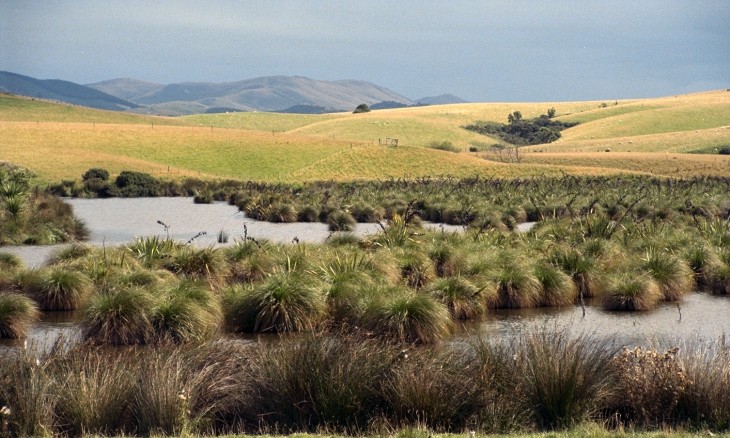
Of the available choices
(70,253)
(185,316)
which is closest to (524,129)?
(70,253)

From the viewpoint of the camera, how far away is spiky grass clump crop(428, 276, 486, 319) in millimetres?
18422

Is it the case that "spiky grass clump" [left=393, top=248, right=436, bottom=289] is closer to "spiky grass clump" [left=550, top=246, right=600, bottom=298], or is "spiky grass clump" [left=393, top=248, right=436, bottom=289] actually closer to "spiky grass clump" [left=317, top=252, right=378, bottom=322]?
"spiky grass clump" [left=317, top=252, right=378, bottom=322]

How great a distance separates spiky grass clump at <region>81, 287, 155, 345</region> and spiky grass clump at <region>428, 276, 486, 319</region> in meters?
5.80

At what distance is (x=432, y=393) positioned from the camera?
10.2 m

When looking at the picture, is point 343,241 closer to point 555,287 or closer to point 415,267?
point 415,267

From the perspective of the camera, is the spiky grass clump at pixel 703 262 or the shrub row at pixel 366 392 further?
the spiky grass clump at pixel 703 262

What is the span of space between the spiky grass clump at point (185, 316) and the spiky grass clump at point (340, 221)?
76.8 ft

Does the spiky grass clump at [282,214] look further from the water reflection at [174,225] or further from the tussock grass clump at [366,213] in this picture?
the tussock grass clump at [366,213]

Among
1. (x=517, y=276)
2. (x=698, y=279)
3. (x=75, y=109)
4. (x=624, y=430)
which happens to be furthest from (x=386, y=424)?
(x=75, y=109)

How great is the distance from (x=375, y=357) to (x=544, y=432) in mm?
2226

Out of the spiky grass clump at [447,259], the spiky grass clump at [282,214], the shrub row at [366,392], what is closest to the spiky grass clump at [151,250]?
the spiky grass clump at [447,259]

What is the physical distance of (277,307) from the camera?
55.2 ft

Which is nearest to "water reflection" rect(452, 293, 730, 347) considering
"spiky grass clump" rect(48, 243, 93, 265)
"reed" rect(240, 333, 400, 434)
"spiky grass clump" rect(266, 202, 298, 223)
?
"reed" rect(240, 333, 400, 434)

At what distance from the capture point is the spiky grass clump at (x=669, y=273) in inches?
827
